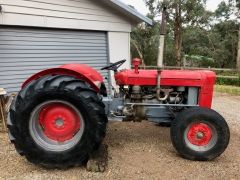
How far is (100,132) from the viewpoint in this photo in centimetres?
411

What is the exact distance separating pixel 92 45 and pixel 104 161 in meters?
5.06

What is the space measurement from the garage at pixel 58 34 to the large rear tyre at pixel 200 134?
14.3ft

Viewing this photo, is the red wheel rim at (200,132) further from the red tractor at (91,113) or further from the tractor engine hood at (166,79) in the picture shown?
the tractor engine hood at (166,79)

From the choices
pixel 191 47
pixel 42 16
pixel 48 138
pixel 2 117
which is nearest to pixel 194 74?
pixel 48 138

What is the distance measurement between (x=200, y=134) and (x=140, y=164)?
3.03 ft

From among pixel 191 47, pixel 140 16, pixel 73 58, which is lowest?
pixel 191 47

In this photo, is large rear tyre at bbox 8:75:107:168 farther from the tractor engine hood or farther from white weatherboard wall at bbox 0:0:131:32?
white weatherboard wall at bbox 0:0:131:32

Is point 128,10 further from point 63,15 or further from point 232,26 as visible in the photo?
point 232,26

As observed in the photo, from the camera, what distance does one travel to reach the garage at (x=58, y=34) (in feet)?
24.0

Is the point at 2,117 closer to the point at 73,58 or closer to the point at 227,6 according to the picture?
the point at 73,58

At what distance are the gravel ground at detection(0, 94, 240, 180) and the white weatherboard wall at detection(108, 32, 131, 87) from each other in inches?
146

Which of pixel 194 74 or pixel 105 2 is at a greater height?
pixel 105 2

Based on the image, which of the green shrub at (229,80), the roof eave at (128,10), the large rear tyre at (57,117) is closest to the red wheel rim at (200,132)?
the large rear tyre at (57,117)

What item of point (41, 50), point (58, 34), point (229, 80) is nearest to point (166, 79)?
point (41, 50)
